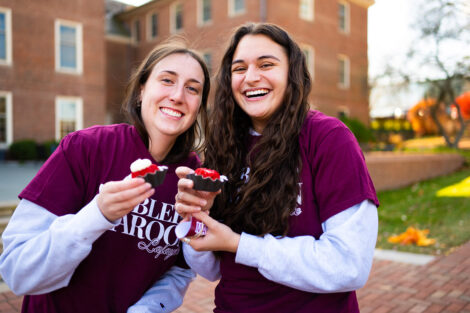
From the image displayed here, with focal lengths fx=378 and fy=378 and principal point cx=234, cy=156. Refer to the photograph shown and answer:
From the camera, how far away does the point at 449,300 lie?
4473 millimetres

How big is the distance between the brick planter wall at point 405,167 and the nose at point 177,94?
34.3 feet

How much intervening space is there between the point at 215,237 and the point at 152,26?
27891 millimetres

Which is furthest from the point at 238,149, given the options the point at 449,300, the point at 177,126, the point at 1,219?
the point at 1,219

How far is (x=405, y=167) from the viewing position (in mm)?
13820

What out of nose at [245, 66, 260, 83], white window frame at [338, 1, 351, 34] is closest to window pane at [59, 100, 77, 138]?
white window frame at [338, 1, 351, 34]

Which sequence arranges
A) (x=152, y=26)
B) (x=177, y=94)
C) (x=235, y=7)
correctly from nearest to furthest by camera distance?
(x=177, y=94), (x=235, y=7), (x=152, y=26)

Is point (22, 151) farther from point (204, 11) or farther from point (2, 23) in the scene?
point (204, 11)

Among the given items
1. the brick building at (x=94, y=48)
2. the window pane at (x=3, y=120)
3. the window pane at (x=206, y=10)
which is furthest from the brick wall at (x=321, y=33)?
the window pane at (x=3, y=120)

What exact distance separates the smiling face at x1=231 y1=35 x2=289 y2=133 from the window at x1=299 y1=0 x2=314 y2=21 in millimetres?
22241

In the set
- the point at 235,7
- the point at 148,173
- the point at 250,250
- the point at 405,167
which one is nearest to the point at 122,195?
the point at 148,173

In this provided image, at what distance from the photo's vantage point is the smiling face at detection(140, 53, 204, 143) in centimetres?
213

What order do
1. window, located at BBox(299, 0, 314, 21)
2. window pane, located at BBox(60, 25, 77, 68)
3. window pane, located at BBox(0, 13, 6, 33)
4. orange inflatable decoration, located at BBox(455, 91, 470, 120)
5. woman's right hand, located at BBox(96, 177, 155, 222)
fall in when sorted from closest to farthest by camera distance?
woman's right hand, located at BBox(96, 177, 155, 222), window pane, located at BBox(0, 13, 6, 33), window pane, located at BBox(60, 25, 77, 68), window, located at BBox(299, 0, 314, 21), orange inflatable decoration, located at BBox(455, 91, 470, 120)

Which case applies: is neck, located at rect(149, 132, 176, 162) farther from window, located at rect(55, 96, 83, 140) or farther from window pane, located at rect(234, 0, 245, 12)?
window pane, located at rect(234, 0, 245, 12)

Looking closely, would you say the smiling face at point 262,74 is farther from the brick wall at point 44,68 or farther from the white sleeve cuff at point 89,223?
the brick wall at point 44,68
